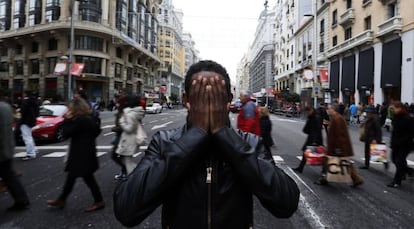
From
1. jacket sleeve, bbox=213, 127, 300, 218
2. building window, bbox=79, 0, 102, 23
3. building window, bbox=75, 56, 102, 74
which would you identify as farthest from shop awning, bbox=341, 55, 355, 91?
jacket sleeve, bbox=213, 127, 300, 218

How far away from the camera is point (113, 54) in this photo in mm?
47219

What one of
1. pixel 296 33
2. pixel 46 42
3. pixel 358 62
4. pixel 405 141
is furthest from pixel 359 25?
pixel 46 42

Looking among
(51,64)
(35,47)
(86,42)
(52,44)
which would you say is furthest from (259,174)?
(35,47)

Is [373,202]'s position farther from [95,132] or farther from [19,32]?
[19,32]

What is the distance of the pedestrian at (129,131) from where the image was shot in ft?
19.6

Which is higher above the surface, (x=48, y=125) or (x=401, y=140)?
(x=401, y=140)

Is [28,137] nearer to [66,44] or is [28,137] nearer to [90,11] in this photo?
[90,11]

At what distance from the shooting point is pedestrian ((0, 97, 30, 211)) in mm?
4961

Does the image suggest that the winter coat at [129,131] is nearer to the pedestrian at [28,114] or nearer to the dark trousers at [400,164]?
the pedestrian at [28,114]

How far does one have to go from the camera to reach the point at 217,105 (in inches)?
54.2

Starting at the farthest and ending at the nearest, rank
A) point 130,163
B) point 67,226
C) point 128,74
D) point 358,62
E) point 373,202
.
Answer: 1. point 128,74
2. point 358,62
3. point 130,163
4. point 373,202
5. point 67,226

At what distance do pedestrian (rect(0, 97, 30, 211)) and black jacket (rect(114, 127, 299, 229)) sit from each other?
4.24 metres

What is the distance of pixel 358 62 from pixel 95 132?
32.3 m

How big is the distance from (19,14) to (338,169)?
2174 inches
